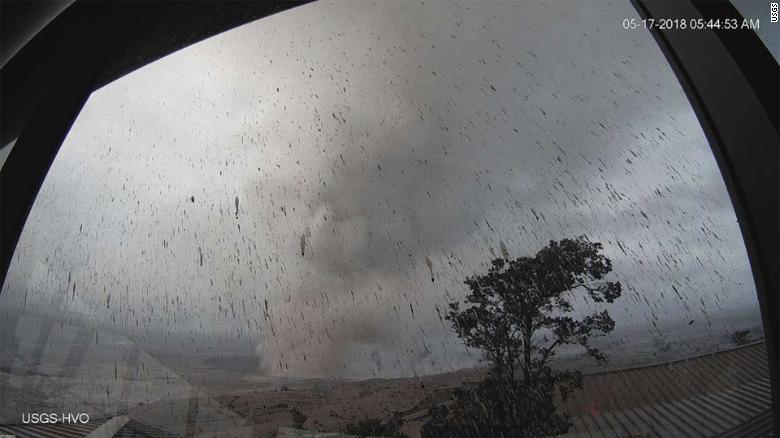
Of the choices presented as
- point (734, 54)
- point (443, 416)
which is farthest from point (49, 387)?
point (734, 54)

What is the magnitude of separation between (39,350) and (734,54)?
637 centimetres

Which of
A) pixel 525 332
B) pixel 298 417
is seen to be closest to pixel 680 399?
pixel 525 332

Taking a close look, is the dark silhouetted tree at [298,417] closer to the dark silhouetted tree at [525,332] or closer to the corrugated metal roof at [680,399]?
the dark silhouetted tree at [525,332]

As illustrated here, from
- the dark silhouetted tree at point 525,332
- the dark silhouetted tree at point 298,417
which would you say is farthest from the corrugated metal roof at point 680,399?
the dark silhouetted tree at point 298,417

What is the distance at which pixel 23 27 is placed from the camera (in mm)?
2264

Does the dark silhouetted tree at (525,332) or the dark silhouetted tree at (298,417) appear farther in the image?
the dark silhouetted tree at (298,417)

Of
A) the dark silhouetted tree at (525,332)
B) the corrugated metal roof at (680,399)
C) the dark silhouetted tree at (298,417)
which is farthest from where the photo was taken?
the dark silhouetted tree at (298,417)

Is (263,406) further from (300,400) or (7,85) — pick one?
(7,85)

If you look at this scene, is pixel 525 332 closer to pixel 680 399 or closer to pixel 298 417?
pixel 680 399

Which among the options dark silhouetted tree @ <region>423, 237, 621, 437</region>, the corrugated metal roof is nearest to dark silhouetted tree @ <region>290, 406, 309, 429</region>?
dark silhouetted tree @ <region>423, 237, 621, 437</region>

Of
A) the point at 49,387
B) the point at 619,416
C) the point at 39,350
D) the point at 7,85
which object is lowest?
the point at 619,416

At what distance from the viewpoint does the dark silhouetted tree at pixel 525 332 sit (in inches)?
145

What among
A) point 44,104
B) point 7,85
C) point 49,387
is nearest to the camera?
point 44,104

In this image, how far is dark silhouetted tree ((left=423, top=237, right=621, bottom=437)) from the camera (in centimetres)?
368
